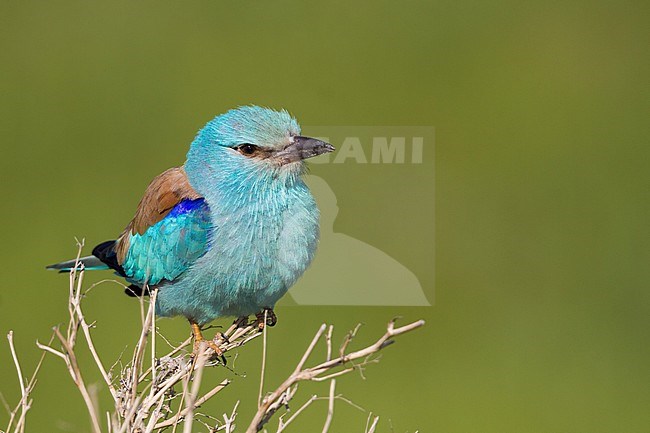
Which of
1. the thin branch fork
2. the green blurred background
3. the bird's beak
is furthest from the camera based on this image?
the green blurred background

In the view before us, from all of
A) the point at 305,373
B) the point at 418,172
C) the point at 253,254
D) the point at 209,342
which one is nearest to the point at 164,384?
the point at 209,342

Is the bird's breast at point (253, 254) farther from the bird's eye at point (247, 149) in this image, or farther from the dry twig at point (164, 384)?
the dry twig at point (164, 384)

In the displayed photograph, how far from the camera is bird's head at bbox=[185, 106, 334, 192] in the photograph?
3.73 meters

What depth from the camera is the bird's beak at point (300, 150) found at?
370cm

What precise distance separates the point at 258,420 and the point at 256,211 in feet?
4.01

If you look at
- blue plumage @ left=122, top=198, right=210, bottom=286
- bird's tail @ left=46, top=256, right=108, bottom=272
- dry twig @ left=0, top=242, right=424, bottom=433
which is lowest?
dry twig @ left=0, top=242, right=424, bottom=433

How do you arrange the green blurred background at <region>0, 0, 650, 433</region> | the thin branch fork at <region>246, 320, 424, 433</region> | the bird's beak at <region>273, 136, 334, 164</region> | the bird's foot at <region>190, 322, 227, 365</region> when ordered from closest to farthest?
the thin branch fork at <region>246, 320, 424, 433</region>
the bird's foot at <region>190, 322, 227, 365</region>
the bird's beak at <region>273, 136, 334, 164</region>
the green blurred background at <region>0, 0, 650, 433</region>

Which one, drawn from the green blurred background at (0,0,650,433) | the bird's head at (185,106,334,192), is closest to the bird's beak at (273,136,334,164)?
the bird's head at (185,106,334,192)

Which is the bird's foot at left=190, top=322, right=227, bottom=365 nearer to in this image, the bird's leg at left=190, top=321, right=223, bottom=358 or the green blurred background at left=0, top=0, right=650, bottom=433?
the bird's leg at left=190, top=321, right=223, bottom=358

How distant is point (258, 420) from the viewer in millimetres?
2551

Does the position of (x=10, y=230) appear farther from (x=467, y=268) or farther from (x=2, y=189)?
(x=467, y=268)

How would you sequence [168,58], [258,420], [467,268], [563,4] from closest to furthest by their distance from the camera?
[258,420], [467,268], [168,58], [563,4]

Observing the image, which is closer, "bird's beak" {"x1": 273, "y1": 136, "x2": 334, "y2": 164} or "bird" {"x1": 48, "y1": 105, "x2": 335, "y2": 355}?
"bird" {"x1": 48, "y1": 105, "x2": 335, "y2": 355}

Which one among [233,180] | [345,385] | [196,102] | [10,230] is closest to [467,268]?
[345,385]
